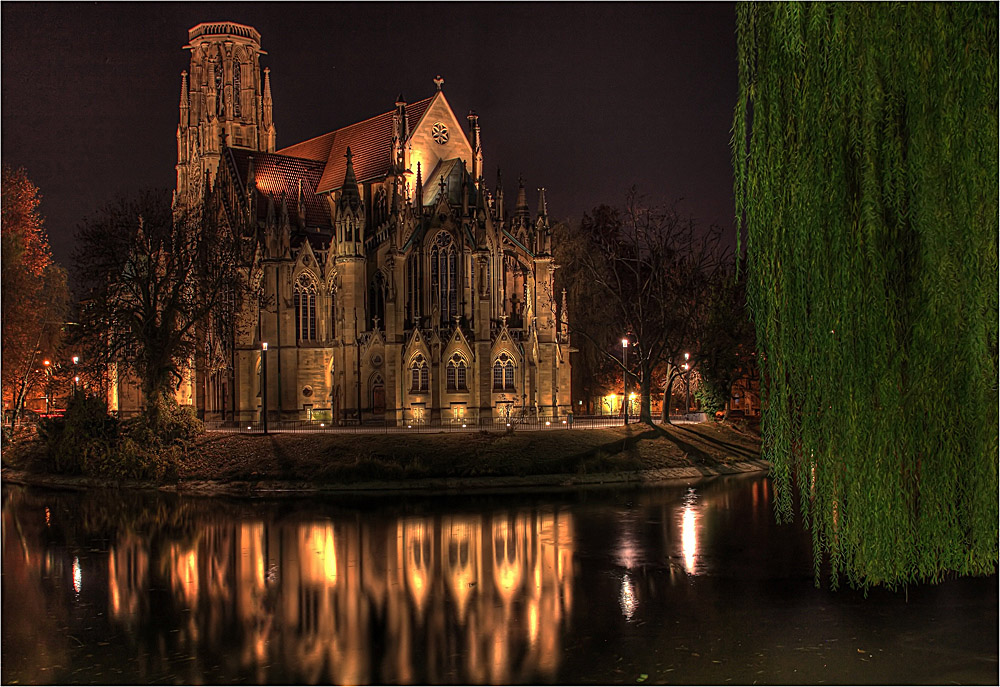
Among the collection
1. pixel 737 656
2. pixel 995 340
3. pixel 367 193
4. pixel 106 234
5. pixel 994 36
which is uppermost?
pixel 367 193

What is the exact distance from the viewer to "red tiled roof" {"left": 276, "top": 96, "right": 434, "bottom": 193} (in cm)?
5531

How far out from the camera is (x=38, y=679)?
42.8 feet

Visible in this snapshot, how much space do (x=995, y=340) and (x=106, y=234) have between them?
3526cm

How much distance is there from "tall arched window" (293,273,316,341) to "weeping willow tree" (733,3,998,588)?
127 ft

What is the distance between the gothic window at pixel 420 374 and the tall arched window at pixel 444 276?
274cm

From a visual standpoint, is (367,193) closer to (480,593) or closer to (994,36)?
(480,593)

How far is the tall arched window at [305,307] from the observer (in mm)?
49812

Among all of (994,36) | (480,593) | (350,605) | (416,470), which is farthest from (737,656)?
(416,470)

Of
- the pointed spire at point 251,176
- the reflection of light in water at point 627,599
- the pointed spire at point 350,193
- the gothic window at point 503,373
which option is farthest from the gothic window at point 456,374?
the reflection of light in water at point 627,599

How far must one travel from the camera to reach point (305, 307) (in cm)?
5003

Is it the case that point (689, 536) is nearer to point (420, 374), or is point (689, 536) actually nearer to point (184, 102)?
point (420, 374)

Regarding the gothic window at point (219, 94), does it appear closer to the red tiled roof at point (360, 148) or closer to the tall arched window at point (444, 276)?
the red tiled roof at point (360, 148)

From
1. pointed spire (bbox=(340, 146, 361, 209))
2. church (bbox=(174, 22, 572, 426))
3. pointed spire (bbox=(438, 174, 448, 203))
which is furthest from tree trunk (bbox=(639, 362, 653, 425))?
pointed spire (bbox=(340, 146, 361, 209))

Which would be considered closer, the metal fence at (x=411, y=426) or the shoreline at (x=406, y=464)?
the shoreline at (x=406, y=464)
